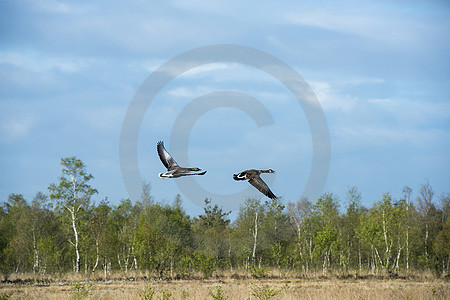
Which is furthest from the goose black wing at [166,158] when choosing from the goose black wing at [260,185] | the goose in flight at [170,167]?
the goose black wing at [260,185]

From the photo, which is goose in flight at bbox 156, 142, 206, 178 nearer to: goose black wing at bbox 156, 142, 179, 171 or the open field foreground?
goose black wing at bbox 156, 142, 179, 171

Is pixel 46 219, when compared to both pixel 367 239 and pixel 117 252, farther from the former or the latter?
pixel 367 239

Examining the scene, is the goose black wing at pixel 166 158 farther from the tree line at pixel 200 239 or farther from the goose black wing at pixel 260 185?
the tree line at pixel 200 239

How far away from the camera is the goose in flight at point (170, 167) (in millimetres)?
16541

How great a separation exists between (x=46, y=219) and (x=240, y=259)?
21.1 meters

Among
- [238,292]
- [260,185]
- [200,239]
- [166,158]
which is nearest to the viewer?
[260,185]

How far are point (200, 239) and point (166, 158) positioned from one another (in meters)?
28.8

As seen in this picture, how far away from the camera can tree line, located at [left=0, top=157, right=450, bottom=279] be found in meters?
42.5

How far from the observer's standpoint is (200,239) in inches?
1826

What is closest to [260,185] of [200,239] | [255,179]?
[255,179]

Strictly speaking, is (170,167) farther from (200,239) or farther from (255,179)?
(200,239)

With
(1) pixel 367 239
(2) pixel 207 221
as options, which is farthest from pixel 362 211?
(2) pixel 207 221

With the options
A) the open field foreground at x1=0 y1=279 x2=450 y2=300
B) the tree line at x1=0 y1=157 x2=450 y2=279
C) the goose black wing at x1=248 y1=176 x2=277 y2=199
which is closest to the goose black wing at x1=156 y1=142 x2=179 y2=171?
the goose black wing at x1=248 y1=176 x2=277 y2=199

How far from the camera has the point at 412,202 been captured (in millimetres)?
60125
